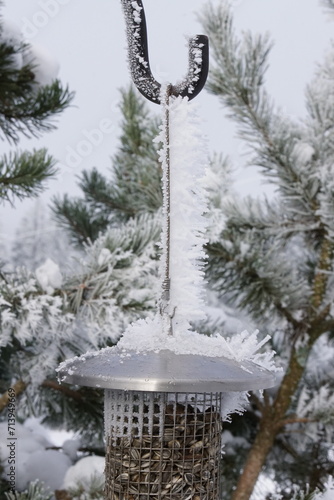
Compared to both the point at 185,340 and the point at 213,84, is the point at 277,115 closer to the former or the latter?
the point at 213,84

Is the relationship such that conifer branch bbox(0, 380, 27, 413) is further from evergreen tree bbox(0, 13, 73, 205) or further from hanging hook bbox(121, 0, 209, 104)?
hanging hook bbox(121, 0, 209, 104)

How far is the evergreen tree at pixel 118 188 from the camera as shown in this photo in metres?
1.91

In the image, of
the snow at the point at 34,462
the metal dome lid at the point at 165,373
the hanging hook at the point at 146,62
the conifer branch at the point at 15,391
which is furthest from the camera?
the snow at the point at 34,462

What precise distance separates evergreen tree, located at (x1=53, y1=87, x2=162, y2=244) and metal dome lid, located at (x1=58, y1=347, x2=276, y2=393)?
1174mm

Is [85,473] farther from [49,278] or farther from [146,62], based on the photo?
[146,62]

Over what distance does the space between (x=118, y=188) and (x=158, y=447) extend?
1466mm

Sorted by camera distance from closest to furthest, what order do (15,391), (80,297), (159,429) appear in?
(159,429) → (80,297) → (15,391)

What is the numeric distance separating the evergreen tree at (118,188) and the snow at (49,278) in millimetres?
598

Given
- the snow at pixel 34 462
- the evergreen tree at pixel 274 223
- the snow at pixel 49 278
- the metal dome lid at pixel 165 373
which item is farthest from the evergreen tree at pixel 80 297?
the metal dome lid at pixel 165 373

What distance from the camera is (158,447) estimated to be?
0.67 meters

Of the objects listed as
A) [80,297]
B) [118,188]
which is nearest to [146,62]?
[80,297]

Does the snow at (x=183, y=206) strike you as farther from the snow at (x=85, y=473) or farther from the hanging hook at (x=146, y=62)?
the snow at (x=85, y=473)

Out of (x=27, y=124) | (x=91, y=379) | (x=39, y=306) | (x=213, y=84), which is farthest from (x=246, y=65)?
(x=91, y=379)

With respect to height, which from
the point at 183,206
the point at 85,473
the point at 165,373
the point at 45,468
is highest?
the point at 183,206
